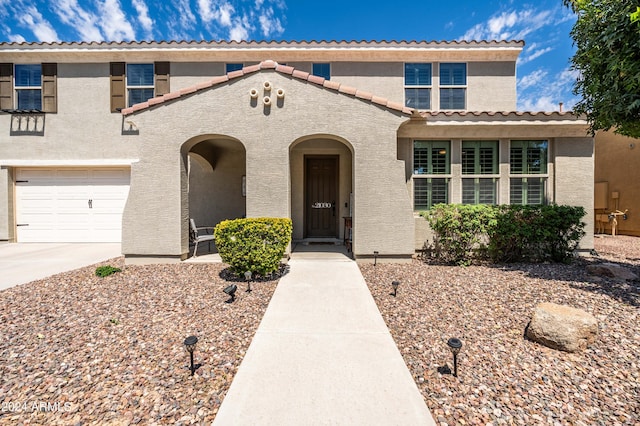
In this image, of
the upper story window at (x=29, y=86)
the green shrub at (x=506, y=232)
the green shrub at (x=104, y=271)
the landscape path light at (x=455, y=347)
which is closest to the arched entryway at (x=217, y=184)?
the green shrub at (x=104, y=271)

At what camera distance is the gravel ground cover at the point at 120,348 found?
2104mm

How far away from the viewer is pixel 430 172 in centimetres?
722

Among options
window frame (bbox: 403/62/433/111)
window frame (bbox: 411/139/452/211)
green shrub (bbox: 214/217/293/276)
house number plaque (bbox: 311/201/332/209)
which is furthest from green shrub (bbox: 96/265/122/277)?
window frame (bbox: 403/62/433/111)

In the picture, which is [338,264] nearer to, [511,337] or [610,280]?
[511,337]

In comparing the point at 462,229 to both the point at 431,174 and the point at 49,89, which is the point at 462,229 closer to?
the point at 431,174

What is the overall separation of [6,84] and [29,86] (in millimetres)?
709

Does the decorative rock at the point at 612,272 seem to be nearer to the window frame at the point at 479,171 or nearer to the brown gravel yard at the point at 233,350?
the brown gravel yard at the point at 233,350

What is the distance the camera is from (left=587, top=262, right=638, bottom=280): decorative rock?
4.97 m

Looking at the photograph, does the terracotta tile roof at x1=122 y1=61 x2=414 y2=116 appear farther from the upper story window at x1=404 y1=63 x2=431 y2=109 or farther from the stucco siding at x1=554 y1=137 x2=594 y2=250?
the stucco siding at x1=554 y1=137 x2=594 y2=250

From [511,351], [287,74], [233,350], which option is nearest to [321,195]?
[287,74]

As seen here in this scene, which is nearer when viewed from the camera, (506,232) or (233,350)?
(233,350)

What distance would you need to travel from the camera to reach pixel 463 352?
2844 mm

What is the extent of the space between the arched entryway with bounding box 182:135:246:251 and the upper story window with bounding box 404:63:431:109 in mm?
6323

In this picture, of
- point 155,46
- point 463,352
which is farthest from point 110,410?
point 155,46
